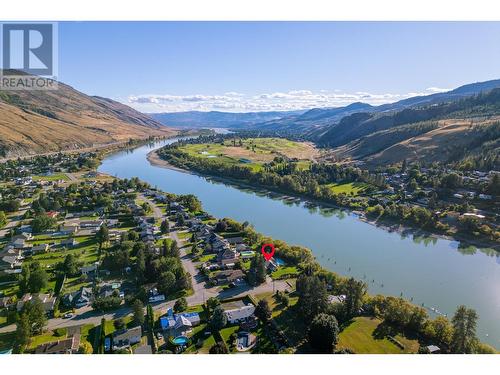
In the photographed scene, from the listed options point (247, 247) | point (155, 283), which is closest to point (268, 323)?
point (155, 283)

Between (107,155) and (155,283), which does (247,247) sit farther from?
(107,155)

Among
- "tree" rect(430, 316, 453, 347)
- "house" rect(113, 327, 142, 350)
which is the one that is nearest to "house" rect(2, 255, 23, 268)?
"house" rect(113, 327, 142, 350)

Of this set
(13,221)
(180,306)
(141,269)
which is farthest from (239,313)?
(13,221)

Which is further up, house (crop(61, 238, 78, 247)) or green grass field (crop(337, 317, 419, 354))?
house (crop(61, 238, 78, 247))

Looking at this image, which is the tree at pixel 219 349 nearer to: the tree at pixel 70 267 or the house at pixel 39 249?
the tree at pixel 70 267

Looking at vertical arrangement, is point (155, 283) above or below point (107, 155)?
below

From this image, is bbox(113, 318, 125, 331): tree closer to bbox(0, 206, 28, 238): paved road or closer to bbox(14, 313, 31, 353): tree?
bbox(14, 313, 31, 353): tree

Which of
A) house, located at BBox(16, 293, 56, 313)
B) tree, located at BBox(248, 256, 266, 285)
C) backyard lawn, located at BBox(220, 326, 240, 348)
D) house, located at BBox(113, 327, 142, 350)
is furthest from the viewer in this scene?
tree, located at BBox(248, 256, 266, 285)
